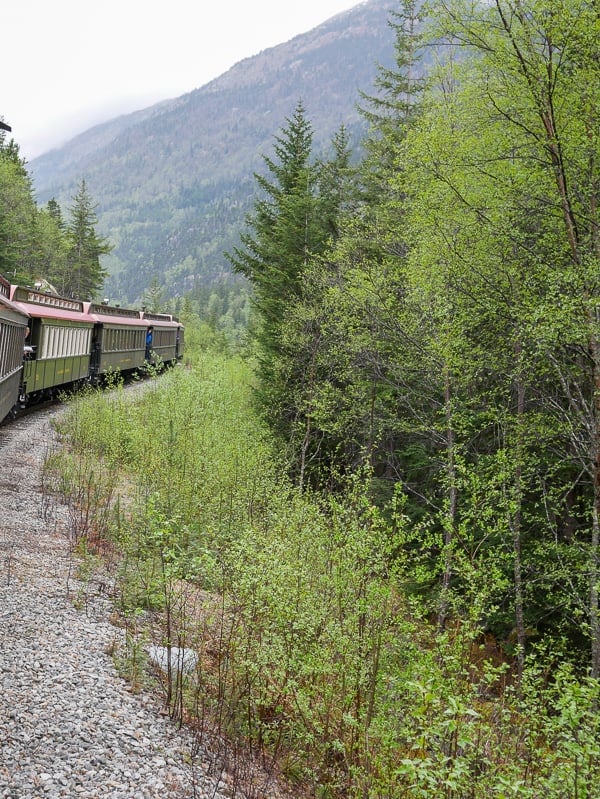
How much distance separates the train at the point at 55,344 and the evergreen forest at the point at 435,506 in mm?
1917

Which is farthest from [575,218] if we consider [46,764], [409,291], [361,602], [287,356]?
[287,356]

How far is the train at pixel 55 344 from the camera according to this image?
14500mm

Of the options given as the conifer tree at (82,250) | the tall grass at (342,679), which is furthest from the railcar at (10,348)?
the conifer tree at (82,250)

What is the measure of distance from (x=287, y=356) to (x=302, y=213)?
5.14 m

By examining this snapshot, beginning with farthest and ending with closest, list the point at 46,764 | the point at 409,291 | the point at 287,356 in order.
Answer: the point at 287,356, the point at 409,291, the point at 46,764

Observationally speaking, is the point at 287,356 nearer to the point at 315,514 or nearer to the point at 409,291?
the point at 409,291

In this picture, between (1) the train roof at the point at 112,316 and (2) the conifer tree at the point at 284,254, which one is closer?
(2) the conifer tree at the point at 284,254

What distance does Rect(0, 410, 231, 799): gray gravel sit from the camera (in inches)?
170

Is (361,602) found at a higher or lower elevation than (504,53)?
lower

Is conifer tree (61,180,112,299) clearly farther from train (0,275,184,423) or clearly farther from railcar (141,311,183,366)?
train (0,275,184,423)

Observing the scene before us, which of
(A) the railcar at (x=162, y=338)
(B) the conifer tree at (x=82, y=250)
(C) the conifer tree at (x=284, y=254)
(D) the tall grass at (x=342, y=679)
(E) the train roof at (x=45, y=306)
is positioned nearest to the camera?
(D) the tall grass at (x=342, y=679)

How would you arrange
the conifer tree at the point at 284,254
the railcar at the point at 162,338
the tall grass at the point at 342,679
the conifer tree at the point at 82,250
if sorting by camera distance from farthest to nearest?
the conifer tree at the point at 82,250 < the railcar at the point at 162,338 < the conifer tree at the point at 284,254 < the tall grass at the point at 342,679

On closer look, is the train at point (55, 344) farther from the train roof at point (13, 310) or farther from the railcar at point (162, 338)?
the railcar at point (162, 338)

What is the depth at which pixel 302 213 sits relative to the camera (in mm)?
21641
